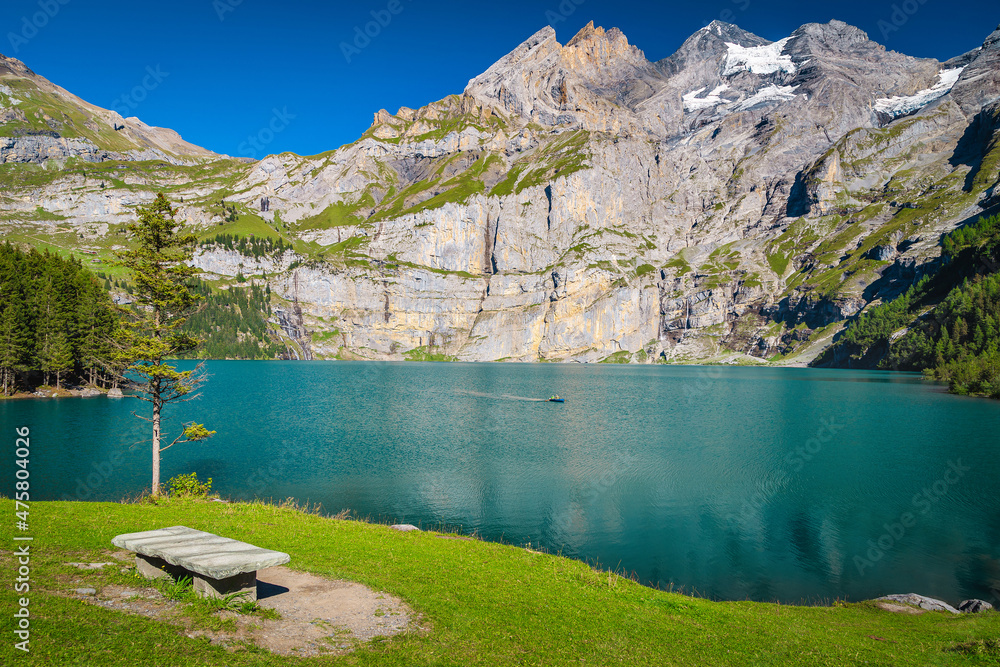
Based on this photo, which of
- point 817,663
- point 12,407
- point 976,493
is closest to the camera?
point 817,663

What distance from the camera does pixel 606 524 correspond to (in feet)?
101

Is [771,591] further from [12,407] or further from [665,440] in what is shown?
[12,407]

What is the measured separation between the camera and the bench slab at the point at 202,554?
425 inches

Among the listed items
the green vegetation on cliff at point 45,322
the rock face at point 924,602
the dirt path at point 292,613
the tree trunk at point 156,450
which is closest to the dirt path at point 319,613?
the dirt path at point 292,613

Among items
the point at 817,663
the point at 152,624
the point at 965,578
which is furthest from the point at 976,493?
the point at 152,624

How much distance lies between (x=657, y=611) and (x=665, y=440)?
4393 centimetres

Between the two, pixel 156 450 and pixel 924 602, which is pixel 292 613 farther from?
Result: pixel 924 602

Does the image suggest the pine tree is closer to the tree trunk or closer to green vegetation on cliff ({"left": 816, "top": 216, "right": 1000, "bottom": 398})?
the tree trunk

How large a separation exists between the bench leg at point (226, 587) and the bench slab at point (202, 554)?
4cm

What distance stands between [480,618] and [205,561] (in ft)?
20.9

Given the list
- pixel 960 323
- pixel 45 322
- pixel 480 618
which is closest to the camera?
pixel 480 618

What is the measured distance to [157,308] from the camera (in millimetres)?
27672

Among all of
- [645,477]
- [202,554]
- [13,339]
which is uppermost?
[13,339]

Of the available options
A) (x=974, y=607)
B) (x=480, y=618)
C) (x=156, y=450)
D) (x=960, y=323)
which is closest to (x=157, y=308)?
Answer: (x=156, y=450)
